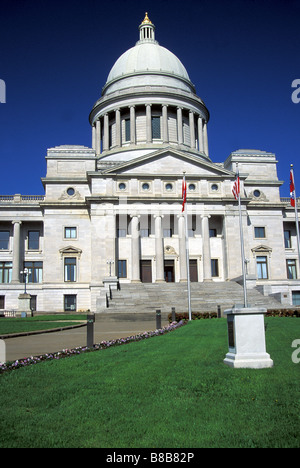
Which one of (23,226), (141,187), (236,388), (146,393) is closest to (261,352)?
(236,388)

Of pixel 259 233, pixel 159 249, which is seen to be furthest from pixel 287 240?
pixel 159 249

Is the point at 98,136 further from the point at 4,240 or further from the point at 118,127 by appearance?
the point at 4,240

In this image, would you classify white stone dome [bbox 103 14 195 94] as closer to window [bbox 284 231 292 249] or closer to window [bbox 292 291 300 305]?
window [bbox 284 231 292 249]

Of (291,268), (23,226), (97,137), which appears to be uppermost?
(97,137)

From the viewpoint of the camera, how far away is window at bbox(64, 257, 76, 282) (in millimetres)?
55125

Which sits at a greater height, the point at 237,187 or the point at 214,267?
the point at 237,187

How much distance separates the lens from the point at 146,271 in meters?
55.0

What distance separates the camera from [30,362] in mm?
13945

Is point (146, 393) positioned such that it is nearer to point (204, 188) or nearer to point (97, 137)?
point (204, 188)

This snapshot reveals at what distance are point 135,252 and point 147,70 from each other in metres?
35.4

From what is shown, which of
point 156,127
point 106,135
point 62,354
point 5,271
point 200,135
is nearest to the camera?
point 62,354

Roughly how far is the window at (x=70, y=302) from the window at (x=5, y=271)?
9306 mm

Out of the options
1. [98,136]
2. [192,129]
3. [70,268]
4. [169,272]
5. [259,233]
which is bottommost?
[169,272]

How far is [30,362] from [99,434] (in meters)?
7.64
